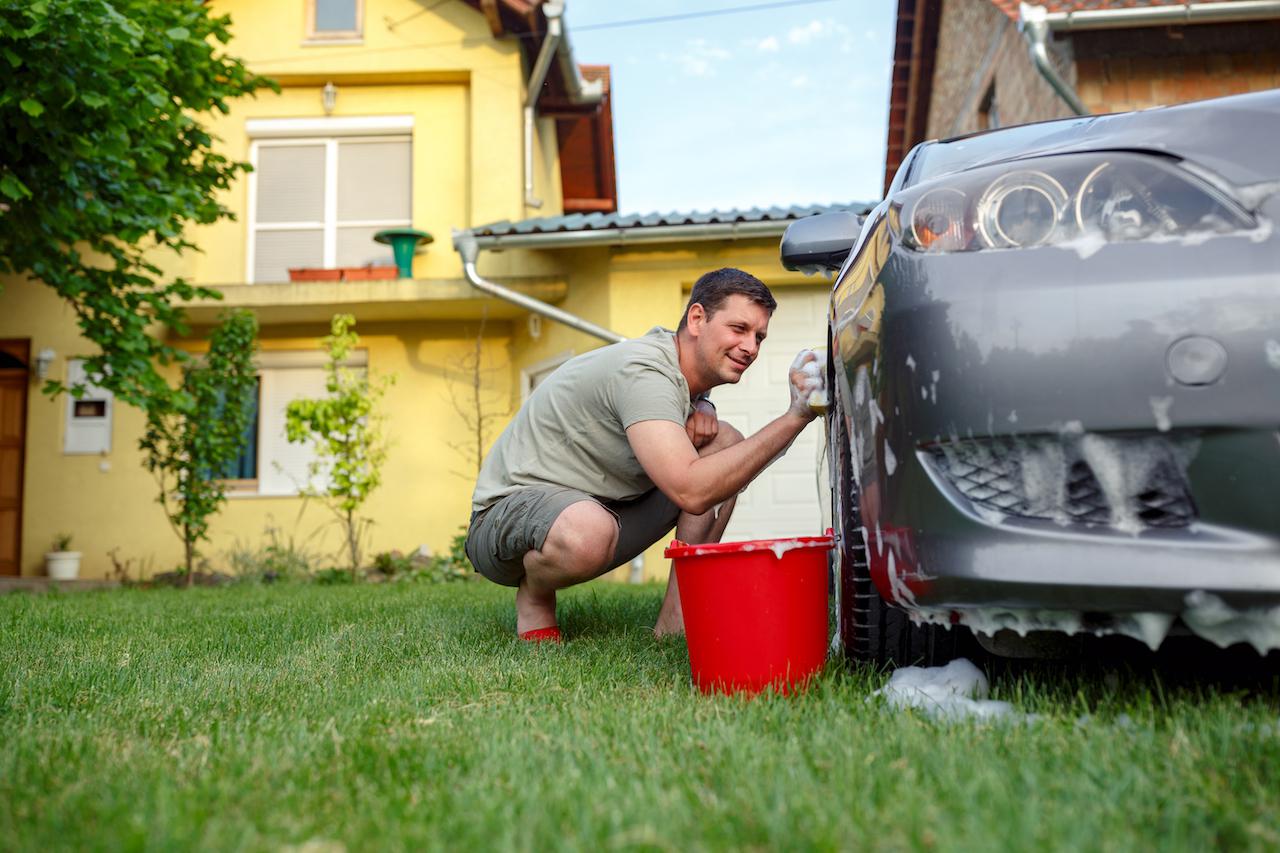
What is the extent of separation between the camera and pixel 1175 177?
5.48 feet

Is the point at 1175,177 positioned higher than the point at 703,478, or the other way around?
the point at 1175,177

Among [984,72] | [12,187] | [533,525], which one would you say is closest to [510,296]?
[12,187]

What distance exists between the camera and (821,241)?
2631mm

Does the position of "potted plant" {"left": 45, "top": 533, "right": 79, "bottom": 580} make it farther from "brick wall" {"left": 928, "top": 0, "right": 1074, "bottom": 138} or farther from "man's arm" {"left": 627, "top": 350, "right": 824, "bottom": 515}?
"brick wall" {"left": 928, "top": 0, "right": 1074, "bottom": 138}

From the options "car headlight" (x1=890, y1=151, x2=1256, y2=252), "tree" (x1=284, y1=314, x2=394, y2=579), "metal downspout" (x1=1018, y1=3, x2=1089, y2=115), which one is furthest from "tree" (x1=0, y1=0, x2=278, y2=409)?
"metal downspout" (x1=1018, y1=3, x2=1089, y2=115)

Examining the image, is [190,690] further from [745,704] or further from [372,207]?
[372,207]

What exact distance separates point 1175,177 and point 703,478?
128 cm

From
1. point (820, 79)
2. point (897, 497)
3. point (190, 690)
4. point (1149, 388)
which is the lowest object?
point (190, 690)

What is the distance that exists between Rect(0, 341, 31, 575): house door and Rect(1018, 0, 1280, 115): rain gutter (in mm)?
9427

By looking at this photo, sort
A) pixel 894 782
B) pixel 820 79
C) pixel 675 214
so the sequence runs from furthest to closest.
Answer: pixel 820 79, pixel 675 214, pixel 894 782

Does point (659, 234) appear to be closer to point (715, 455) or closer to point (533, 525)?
point (533, 525)

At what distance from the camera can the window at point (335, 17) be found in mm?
10695

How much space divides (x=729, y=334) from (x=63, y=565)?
355 inches

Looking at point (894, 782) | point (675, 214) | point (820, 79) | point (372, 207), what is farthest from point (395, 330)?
point (894, 782)
